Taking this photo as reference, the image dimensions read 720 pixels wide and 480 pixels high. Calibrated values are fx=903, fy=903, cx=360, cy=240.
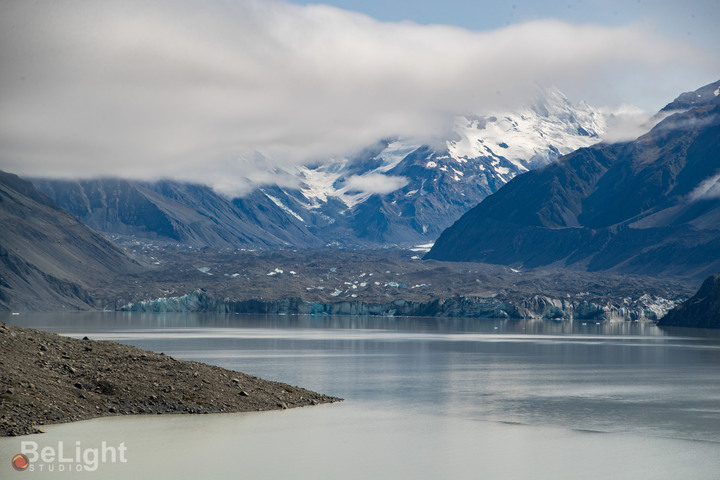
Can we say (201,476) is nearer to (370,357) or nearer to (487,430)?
(487,430)

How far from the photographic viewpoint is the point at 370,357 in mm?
85125

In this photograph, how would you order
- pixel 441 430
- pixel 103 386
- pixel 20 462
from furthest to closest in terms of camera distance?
pixel 103 386
pixel 441 430
pixel 20 462

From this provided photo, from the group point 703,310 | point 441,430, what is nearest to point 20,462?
point 441,430

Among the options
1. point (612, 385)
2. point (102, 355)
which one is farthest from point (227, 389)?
point (612, 385)

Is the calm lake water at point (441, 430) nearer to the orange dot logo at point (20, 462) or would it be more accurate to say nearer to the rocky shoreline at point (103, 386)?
the orange dot logo at point (20, 462)

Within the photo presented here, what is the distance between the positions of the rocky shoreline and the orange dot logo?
3.25 meters

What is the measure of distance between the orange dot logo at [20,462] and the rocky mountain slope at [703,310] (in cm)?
15101

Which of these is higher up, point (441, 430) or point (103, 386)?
point (103, 386)

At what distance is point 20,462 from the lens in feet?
101

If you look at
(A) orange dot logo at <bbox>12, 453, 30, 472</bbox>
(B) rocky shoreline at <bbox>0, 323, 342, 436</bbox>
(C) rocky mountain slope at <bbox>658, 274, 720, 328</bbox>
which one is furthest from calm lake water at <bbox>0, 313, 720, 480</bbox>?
(C) rocky mountain slope at <bbox>658, 274, 720, 328</bbox>

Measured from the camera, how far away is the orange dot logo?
30.3 meters

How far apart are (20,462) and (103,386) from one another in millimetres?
10615

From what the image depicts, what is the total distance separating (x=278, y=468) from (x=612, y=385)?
35802mm

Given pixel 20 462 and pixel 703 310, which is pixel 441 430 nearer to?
pixel 20 462
